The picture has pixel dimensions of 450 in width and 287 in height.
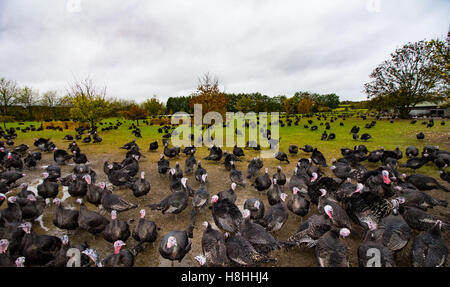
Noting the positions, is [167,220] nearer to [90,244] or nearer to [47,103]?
[90,244]

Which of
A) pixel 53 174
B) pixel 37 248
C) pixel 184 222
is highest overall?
pixel 53 174

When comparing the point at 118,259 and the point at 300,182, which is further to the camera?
the point at 300,182

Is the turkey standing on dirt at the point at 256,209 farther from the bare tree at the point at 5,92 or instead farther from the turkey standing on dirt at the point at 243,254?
the bare tree at the point at 5,92

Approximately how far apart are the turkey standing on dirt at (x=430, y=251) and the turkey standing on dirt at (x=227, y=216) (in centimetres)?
382

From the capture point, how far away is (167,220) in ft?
22.7

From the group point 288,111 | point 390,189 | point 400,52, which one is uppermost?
point 400,52

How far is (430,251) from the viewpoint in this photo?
415 cm

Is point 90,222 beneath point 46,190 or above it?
beneath

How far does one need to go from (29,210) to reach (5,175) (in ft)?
14.6

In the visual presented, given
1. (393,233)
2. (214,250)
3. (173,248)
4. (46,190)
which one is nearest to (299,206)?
(393,233)

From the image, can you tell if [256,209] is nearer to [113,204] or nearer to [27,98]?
[113,204]

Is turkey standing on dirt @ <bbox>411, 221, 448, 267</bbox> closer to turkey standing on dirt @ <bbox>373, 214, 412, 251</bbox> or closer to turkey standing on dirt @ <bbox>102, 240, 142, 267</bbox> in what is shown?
turkey standing on dirt @ <bbox>373, 214, 412, 251</bbox>

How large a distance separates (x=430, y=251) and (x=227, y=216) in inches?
175
